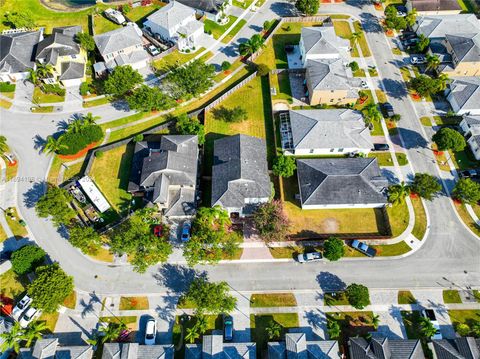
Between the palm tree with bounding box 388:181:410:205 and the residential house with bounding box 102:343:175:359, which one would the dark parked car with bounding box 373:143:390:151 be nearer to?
the palm tree with bounding box 388:181:410:205

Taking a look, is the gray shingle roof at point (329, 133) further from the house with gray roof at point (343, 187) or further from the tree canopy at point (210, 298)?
the tree canopy at point (210, 298)

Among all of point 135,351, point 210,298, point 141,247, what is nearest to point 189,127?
point 141,247

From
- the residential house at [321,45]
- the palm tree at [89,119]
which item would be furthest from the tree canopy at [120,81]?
the residential house at [321,45]

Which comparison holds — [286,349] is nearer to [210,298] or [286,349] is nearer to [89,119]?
A: [210,298]

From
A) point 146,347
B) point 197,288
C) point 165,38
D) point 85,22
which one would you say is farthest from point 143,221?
point 85,22

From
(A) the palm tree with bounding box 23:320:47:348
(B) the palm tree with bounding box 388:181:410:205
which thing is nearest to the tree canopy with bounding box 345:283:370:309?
(B) the palm tree with bounding box 388:181:410:205

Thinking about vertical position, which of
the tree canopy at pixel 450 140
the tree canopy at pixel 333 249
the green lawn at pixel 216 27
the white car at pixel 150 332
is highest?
the tree canopy at pixel 450 140
